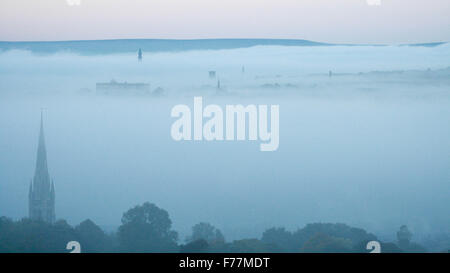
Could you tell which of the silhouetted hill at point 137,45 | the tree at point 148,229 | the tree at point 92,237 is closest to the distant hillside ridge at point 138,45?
the silhouetted hill at point 137,45

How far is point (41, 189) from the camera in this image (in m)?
4.91

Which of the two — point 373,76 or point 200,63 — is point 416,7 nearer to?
point 373,76

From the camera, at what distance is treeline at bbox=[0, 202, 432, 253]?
4.92 meters

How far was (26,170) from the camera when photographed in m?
4.96

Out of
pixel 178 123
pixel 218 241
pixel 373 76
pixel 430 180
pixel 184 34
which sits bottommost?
pixel 218 241

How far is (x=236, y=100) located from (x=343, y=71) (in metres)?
0.78

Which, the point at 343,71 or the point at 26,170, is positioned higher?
the point at 343,71

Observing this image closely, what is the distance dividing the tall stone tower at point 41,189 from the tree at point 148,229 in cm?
51

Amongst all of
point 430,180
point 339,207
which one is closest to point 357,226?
point 339,207

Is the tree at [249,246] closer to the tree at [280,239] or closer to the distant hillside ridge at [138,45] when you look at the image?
the tree at [280,239]

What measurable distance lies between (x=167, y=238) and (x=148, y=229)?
14cm

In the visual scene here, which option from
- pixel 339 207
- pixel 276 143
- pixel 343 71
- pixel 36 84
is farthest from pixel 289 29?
pixel 36 84

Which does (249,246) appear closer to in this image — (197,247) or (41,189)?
(197,247)

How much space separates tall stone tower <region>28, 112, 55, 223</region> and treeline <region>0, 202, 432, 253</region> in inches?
2.2
